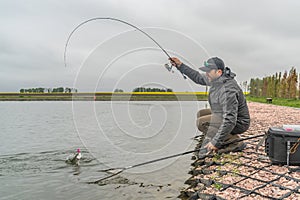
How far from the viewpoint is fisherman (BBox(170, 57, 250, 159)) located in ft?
14.9

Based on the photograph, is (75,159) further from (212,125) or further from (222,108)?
(222,108)

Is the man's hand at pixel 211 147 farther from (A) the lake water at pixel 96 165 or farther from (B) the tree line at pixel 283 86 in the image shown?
(B) the tree line at pixel 283 86

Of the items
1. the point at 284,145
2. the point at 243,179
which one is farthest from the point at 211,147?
the point at 284,145

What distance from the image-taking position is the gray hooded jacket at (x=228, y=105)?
4.52 meters

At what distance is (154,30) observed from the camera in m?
5.27

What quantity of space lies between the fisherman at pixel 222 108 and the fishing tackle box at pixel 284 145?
2.00 feet

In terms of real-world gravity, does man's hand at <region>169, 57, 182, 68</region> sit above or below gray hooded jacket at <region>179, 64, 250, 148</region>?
above

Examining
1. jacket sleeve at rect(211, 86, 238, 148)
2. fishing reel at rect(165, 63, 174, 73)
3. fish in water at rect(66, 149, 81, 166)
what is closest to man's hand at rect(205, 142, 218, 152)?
jacket sleeve at rect(211, 86, 238, 148)

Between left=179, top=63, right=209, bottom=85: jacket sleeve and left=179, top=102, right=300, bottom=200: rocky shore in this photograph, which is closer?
left=179, top=102, right=300, bottom=200: rocky shore

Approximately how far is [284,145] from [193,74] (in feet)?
7.08

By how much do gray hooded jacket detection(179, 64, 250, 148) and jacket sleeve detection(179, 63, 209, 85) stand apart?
1.91 ft

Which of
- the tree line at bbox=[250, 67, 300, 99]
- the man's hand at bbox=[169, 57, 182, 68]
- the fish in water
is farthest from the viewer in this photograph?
the tree line at bbox=[250, 67, 300, 99]

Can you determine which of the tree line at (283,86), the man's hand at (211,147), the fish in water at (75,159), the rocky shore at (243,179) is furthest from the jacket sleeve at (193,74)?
the tree line at (283,86)

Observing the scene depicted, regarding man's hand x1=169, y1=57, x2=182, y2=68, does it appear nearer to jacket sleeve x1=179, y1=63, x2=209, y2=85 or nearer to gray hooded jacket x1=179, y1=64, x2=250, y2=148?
jacket sleeve x1=179, y1=63, x2=209, y2=85
